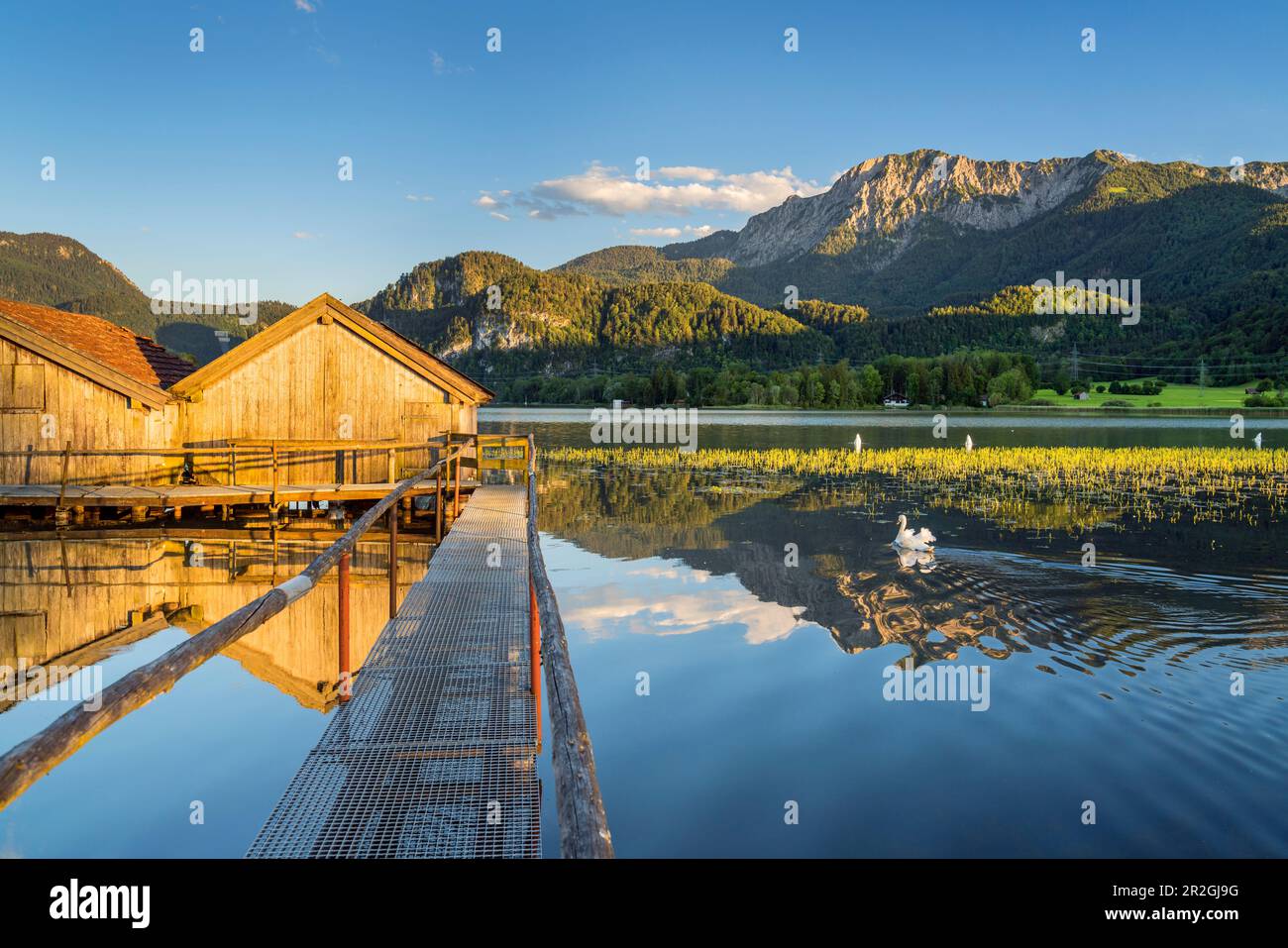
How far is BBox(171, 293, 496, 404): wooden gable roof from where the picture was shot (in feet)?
71.6

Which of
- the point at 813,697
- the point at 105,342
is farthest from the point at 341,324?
the point at 813,697

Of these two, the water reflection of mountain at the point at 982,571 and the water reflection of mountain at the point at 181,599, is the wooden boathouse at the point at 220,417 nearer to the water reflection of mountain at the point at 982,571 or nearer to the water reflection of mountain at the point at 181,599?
the water reflection of mountain at the point at 181,599

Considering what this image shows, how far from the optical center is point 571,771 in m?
3.23

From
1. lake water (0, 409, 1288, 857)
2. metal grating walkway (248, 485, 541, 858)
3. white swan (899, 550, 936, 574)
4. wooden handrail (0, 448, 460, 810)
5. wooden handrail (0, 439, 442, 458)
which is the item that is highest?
wooden handrail (0, 439, 442, 458)

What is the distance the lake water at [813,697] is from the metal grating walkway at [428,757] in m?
1.05

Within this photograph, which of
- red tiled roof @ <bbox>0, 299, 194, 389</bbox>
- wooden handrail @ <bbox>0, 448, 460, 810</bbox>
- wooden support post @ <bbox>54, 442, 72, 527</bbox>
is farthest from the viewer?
red tiled roof @ <bbox>0, 299, 194, 389</bbox>

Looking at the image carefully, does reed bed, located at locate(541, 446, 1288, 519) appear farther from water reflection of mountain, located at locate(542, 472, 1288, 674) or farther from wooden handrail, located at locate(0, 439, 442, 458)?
wooden handrail, located at locate(0, 439, 442, 458)

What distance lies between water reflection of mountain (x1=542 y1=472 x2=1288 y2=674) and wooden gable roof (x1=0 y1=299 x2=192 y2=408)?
11281 millimetres

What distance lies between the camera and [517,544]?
47.6ft

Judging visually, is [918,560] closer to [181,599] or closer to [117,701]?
[181,599]

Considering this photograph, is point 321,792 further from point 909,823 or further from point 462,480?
point 462,480

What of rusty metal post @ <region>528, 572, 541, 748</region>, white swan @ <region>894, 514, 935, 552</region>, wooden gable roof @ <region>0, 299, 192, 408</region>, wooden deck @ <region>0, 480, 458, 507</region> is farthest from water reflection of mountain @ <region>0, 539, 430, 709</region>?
white swan @ <region>894, 514, 935, 552</region>

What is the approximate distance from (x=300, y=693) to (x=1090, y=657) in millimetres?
9878
